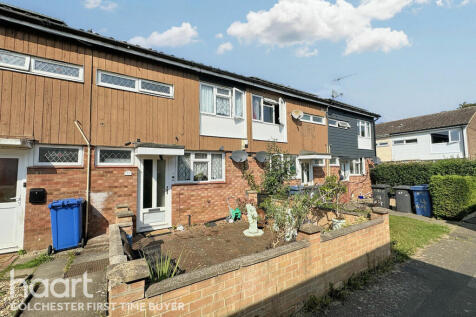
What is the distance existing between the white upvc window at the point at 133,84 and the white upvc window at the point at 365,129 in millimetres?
13422

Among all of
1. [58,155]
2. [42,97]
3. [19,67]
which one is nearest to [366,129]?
[58,155]

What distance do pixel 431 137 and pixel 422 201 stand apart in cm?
1574

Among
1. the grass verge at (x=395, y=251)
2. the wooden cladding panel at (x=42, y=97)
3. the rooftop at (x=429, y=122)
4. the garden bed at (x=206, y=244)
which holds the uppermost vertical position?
the rooftop at (x=429, y=122)

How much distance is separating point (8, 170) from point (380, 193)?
13874 millimetres

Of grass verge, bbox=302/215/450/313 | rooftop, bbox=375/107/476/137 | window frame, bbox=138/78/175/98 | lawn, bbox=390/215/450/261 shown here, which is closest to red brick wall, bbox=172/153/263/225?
window frame, bbox=138/78/175/98

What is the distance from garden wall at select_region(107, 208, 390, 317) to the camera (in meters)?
2.05

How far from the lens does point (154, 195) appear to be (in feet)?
22.3

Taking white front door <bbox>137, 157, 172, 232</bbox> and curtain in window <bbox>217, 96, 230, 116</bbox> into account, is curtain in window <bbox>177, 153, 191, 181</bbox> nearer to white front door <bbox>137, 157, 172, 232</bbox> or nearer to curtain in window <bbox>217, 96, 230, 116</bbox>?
white front door <bbox>137, 157, 172, 232</bbox>

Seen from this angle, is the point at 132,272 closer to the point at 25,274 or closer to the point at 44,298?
the point at 44,298

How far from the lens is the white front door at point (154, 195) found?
259 inches

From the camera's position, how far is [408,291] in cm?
373

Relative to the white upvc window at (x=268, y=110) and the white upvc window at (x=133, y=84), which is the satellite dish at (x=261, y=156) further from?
the white upvc window at (x=133, y=84)

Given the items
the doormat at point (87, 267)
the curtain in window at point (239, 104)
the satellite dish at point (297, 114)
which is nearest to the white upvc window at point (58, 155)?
the doormat at point (87, 267)

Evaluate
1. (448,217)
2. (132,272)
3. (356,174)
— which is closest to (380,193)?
(448,217)
